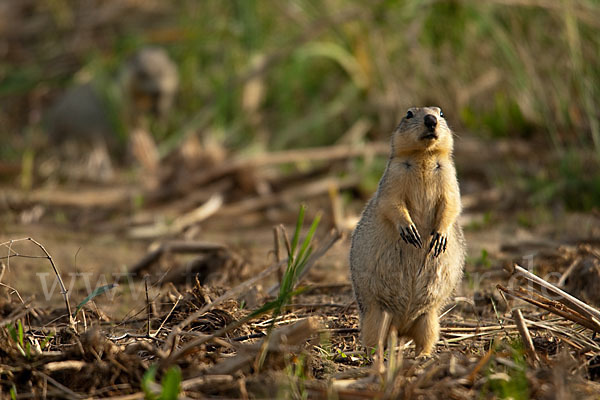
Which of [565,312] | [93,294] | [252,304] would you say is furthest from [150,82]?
[565,312]

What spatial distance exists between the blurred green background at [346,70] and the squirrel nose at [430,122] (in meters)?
2.96

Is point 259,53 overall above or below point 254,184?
above

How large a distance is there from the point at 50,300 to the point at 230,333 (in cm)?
180

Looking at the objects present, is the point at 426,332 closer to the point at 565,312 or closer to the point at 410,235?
the point at 410,235

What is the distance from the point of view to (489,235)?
5875 millimetres

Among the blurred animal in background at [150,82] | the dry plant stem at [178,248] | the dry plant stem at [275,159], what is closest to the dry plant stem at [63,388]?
the dry plant stem at [178,248]

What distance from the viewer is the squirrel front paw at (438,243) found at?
3354mm

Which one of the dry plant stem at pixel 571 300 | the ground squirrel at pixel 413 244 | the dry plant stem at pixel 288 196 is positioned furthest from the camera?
the dry plant stem at pixel 288 196

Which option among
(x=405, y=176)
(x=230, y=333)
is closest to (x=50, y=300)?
(x=230, y=333)

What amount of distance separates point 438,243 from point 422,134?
0.50 meters

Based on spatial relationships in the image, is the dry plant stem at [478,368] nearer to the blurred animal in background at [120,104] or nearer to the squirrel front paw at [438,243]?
the squirrel front paw at [438,243]

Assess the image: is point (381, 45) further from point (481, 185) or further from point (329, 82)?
point (481, 185)

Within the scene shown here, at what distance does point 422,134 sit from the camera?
3.39 m

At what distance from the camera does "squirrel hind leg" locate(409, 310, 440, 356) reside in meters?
3.35
